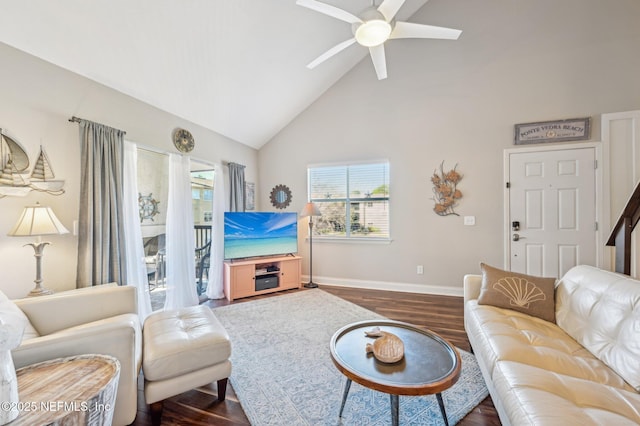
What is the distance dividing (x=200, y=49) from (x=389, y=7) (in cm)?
191

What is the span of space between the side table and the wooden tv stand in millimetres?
2450

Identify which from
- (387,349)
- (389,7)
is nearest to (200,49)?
(389,7)

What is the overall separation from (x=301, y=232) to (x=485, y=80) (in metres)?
3.61

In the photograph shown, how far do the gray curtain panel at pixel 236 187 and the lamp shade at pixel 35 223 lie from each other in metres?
2.35

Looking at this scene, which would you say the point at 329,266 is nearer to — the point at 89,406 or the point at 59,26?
the point at 89,406

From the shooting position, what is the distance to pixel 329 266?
4.52 metres

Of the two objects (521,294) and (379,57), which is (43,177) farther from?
(521,294)

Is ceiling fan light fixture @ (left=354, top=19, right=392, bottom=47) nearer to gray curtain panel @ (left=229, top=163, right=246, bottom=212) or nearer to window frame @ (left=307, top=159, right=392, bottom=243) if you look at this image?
window frame @ (left=307, top=159, right=392, bottom=243)

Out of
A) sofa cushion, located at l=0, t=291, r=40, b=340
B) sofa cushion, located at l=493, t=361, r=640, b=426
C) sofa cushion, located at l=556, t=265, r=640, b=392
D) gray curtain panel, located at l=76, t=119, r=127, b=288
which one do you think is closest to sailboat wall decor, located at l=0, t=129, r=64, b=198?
gray curtain panel, located at l=76, t=119, r=127, b=288

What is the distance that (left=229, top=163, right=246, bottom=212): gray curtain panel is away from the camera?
13.7 ft

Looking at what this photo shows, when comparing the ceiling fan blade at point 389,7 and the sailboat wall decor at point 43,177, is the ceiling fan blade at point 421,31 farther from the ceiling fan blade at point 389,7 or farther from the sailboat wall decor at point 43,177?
the sailboat wall decor at point 43,177

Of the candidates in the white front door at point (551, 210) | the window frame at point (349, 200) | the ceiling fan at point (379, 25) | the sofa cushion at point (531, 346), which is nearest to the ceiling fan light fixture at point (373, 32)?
the ceiling fan at point (379, 25)

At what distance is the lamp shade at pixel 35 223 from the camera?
1748mm

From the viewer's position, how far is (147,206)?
3035 millimetres
